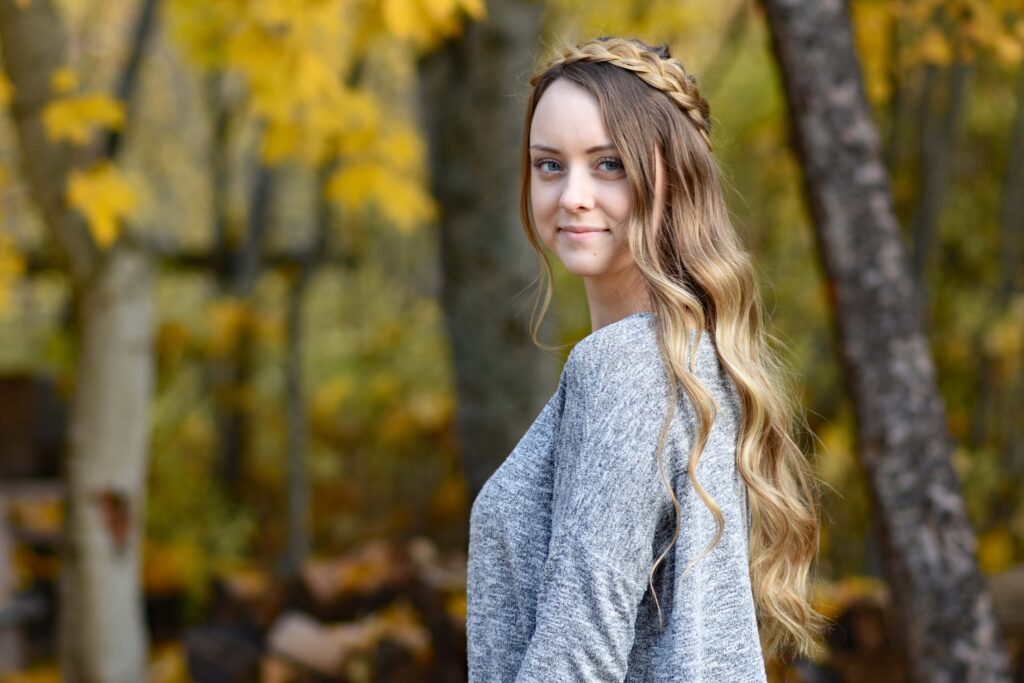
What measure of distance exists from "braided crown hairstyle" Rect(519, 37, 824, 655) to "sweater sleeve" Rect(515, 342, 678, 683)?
6cm

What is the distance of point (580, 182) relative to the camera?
1.64m

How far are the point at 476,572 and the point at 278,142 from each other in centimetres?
344

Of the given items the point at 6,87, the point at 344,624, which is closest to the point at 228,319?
the point at 344,624

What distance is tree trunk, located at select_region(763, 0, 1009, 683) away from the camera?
318 cm

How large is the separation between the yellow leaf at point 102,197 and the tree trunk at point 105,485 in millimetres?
560

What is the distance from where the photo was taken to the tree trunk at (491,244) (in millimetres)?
4387

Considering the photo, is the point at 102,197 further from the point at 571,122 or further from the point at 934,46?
the point at 934,46


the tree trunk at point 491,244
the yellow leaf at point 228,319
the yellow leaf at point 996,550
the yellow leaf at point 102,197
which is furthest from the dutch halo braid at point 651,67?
the yellow leaf at point 228,319

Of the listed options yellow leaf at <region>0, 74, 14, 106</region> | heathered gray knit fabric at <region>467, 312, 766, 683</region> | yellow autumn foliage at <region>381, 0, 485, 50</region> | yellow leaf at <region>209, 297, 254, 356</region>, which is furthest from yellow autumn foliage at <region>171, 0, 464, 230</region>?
yellow leaf at <region>209, 297, 254, 356</region>

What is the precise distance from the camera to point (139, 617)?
4754 mm

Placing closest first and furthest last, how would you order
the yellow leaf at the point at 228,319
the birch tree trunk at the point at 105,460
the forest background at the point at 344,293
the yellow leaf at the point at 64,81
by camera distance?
the yellow leaf at the point at 64,81 → the forest background at the point at 344,293 → the birch tree trunk at the point at 105,460 → the yellow leaf at the point at 228,319

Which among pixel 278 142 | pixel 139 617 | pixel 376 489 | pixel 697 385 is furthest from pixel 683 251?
pixel 376 489

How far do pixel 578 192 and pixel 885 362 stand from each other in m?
1.88

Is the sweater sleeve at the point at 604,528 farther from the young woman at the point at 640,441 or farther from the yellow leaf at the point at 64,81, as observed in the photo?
the yellow leaf at the point at 64,81
